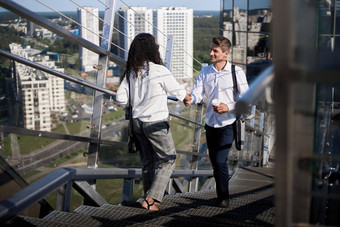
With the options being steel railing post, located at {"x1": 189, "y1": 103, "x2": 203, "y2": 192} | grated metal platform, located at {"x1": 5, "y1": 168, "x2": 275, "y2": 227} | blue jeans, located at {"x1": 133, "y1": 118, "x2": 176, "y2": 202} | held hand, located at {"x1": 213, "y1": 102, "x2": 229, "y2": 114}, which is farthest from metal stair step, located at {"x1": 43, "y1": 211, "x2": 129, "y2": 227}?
steel railing post, located at {"x1": 189, "y1": 103, "x2": 203, "y2": 192}

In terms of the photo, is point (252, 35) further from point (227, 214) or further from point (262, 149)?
point (227, 214)

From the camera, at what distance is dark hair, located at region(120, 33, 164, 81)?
3.97m

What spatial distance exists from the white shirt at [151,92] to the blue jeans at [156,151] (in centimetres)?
7

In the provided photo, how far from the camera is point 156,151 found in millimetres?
4074

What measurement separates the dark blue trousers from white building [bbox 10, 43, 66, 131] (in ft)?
4.51

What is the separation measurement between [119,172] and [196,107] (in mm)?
3106

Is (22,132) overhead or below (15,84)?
below

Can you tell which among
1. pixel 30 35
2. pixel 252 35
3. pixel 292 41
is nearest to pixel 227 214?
pixel 30 35

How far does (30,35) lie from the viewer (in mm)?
4766

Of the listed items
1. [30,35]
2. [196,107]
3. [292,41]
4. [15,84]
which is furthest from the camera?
[196,107]

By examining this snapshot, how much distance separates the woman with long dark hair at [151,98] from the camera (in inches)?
155

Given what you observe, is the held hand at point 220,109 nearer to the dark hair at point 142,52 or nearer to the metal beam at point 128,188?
the dark hair at point 142,52

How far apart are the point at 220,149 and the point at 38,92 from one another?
1.64 metres

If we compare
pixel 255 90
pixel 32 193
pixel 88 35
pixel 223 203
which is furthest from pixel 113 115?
pixel 255 90
